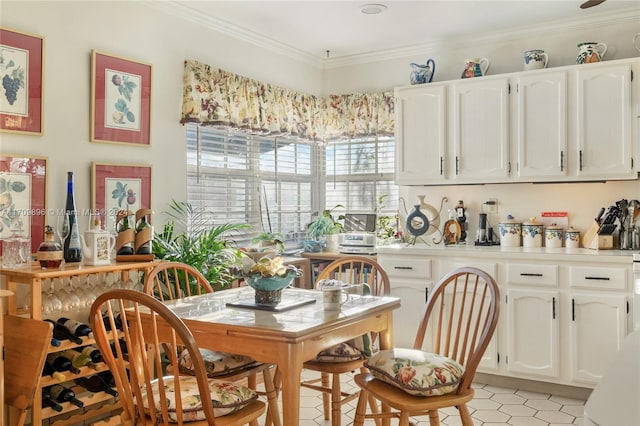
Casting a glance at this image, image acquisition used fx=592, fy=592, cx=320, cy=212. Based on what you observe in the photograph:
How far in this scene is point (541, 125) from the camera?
406cm

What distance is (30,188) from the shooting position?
3.09 m

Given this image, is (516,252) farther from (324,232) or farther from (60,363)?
(60,363)

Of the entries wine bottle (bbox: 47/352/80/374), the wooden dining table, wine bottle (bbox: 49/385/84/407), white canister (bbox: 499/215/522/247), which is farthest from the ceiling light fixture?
wine bottle (bbox: 49/385/84/407)

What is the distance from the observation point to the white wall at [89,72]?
10.5 ft

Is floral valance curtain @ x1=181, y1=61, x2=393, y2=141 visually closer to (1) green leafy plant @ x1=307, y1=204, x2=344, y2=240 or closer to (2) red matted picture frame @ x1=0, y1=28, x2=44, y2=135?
(1) green leafy plant @ x1=307, y1=204, x2=344, y2=240

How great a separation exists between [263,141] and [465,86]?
170 cm

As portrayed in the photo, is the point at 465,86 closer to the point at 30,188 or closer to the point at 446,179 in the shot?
the point at 446,179

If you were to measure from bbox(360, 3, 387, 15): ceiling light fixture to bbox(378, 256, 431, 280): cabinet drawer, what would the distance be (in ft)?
5.71

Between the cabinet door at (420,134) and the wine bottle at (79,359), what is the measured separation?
260 centimetres

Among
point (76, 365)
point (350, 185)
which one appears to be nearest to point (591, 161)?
point (350, 185)

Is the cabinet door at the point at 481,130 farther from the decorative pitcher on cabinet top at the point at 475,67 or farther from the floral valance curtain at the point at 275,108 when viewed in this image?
the floral valance curtain at the point at 275,108

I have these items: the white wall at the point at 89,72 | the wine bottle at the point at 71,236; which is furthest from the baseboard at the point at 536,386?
the wine bottle at the point at 71,236

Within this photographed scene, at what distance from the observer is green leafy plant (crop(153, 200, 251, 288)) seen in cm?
357

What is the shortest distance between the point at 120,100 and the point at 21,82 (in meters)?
0.62
